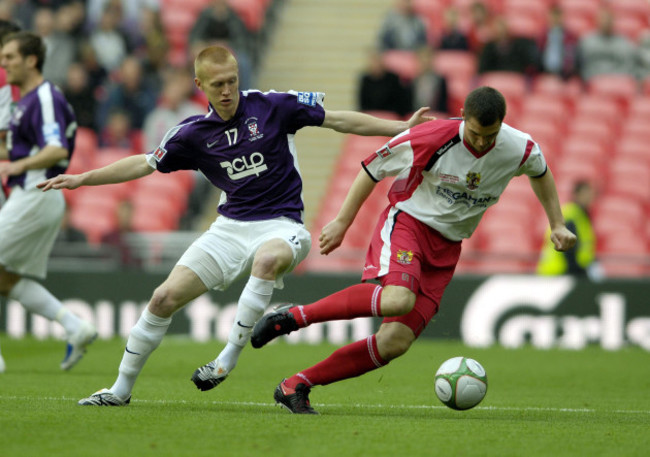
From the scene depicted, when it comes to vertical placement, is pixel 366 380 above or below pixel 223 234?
below

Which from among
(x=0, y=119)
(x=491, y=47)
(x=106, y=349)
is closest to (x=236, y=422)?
(x=0, y=119)

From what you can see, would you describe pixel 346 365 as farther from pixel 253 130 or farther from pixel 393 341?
pixel 253 130

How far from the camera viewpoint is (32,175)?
9.41m

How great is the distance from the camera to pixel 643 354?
1222cm

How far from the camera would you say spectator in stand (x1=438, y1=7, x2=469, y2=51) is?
17.0m

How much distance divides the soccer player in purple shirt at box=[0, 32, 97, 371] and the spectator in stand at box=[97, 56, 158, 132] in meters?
7.35

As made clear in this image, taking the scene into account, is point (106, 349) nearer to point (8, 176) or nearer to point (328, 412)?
point (8, 176)

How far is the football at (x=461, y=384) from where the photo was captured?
6699 millimetres

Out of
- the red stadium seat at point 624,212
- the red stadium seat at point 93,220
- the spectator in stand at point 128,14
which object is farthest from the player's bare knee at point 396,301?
the spectator in stand at point 128,14

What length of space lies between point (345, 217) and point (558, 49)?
1089cm

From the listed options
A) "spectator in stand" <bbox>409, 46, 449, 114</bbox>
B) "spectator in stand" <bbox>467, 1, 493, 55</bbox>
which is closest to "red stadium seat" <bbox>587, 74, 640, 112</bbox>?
"spectator in stand" <bbox>467, 1, 493, 55</bbox>

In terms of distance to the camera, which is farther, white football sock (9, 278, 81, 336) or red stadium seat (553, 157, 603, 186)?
red stadium seat (553, 157, 603, 186)

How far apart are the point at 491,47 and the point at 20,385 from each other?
1005 centimetres

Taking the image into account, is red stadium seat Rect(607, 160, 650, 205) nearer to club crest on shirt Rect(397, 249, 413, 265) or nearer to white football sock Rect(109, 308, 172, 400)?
club crest on shirt Rect(397, 249, 413, 265)
